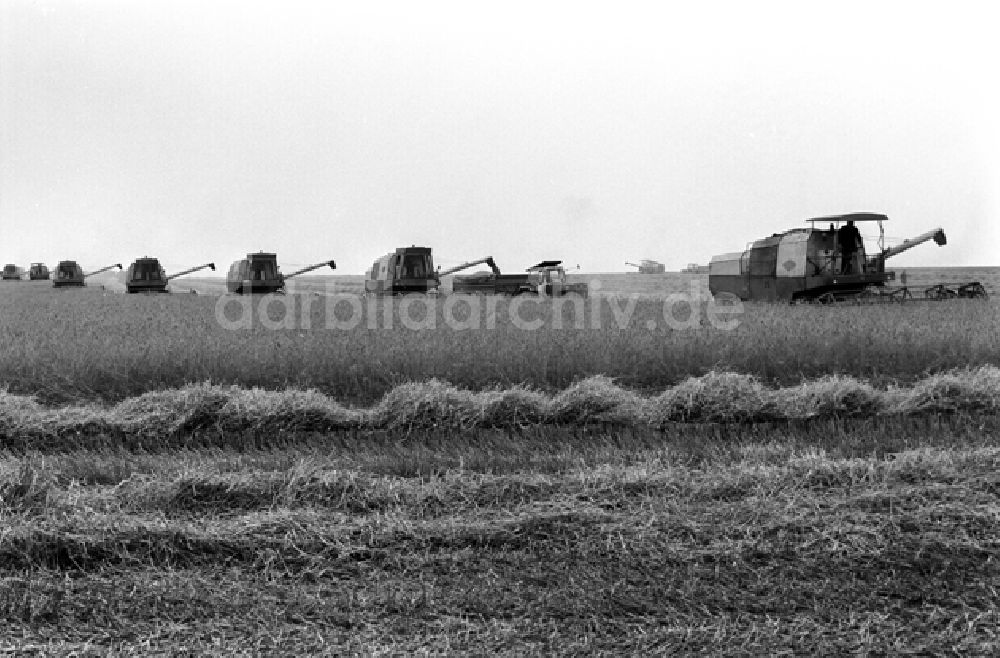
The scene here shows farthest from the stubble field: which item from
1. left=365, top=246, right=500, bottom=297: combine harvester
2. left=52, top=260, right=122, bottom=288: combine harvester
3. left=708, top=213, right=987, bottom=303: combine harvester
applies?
left=52, top=260, right=122, bottom=288: combine harvester

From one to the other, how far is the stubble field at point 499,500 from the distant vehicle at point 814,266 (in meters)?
9.03

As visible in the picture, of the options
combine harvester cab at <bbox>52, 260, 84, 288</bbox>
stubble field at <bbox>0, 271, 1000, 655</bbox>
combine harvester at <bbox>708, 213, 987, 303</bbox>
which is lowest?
stubble field at <bbox>0, 271, 1000, 655</bbox>

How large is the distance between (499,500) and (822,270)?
1614 cm

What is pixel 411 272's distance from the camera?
85.9ft

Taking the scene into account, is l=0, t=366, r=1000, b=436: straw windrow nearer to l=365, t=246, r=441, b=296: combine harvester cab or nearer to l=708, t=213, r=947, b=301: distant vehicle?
l=708, t=213, r=947, b=301: distant vehicle

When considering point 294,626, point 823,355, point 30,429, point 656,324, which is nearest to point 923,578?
point 294,626

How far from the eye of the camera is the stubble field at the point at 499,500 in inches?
135

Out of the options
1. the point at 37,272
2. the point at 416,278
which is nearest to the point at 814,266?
the point at 416,278

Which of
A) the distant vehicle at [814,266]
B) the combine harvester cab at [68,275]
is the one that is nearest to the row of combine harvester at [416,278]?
the distant vehicle at [814,266]

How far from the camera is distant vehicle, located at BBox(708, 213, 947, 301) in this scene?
18.5 m

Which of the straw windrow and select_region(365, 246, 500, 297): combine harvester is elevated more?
select_region(365, 246, 500, 297): combine harvester

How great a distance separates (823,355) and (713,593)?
690 cm

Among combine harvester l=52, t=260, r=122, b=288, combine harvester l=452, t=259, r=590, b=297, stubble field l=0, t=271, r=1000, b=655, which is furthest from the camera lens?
combine harvester l=52, t=260, r=122, b=288

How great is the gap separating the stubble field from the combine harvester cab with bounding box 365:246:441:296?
16.5 m
